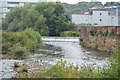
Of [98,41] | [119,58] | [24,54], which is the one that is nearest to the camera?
[119,58]

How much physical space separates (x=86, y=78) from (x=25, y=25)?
40776 millimetres

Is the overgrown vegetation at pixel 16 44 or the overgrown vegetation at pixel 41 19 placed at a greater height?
the overgrown vegetation at pixel 41 19

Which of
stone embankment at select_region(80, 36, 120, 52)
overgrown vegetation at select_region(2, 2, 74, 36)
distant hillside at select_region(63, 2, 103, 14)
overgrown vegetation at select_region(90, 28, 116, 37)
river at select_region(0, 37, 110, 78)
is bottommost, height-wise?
river at select_region(0, 37, 110, 78)

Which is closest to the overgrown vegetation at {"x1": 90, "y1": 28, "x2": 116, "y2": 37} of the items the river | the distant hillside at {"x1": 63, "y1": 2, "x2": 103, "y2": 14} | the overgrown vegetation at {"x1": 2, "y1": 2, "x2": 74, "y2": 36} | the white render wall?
Result: the river

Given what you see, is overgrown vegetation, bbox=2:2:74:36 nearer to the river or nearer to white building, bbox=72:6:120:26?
white building, bbox=72:6:120:26

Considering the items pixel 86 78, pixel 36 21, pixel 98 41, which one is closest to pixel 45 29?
pixel 36 21

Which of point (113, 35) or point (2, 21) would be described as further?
point (2, 21)

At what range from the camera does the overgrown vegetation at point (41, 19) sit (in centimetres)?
4984

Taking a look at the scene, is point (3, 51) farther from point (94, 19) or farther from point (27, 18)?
point (94, 19)

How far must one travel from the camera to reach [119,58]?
10109 millimetres

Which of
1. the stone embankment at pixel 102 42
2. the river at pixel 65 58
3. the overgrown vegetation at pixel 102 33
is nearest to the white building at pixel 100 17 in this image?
the overgrown vegetation at pixel 102 33

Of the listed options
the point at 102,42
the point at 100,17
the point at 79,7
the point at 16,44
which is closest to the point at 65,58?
the point at 16,44

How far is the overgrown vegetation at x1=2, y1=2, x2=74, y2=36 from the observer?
4984cm

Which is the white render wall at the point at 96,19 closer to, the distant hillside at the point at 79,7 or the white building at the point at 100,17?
the white building at the point at 100,17
